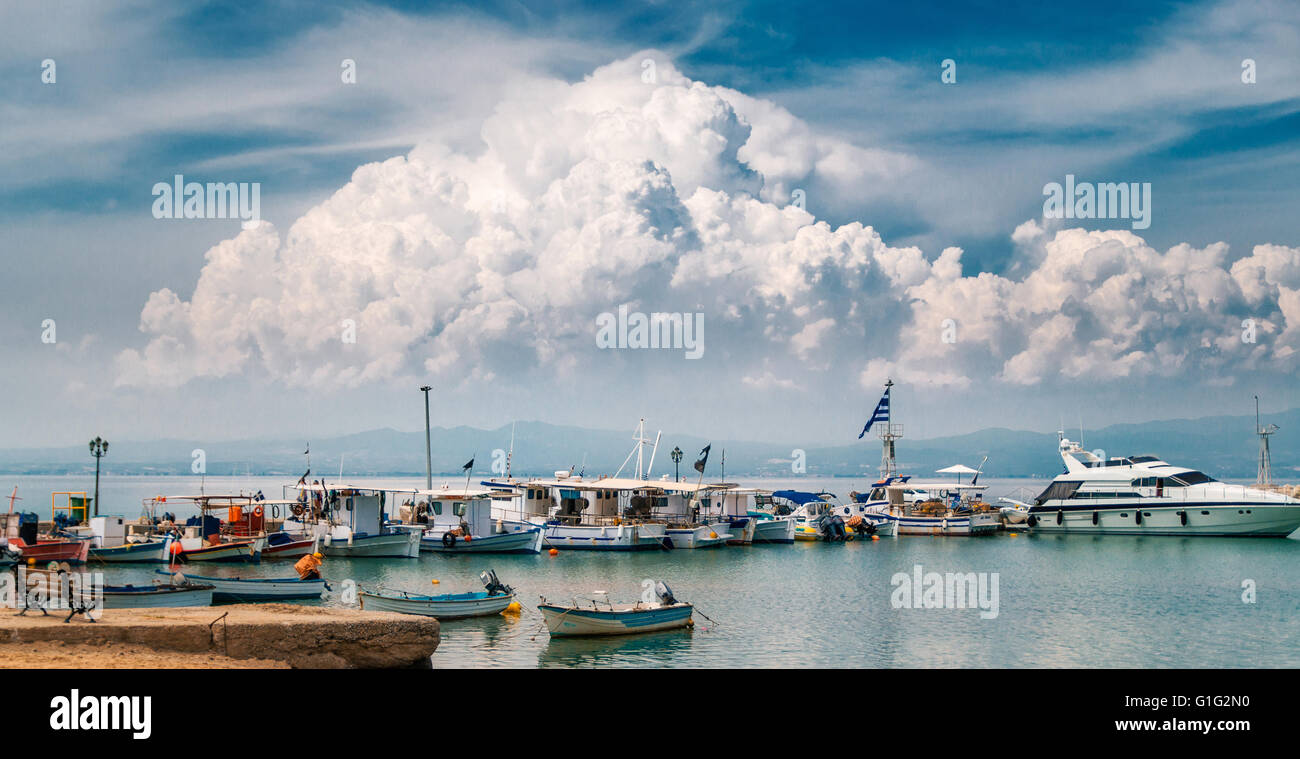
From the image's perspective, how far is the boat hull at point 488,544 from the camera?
5541 cm

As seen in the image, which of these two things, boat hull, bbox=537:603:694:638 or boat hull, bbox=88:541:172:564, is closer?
boat hull, bbox=537:603:694:638

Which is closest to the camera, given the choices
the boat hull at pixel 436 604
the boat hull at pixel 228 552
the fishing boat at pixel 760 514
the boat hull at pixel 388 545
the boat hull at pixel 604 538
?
the boat hull at pixel 436 604

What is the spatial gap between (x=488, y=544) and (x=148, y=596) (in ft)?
87.0

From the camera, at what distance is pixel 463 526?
185 ft

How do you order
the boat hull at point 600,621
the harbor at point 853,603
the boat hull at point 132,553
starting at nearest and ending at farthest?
the harbor at point 853,603
the boat hull at point 600,621
the boat hull at point 132,553

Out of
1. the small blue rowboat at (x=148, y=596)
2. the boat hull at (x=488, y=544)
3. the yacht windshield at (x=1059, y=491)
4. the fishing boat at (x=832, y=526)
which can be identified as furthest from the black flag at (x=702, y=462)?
the small blue rowboat at (x=148, y=596)

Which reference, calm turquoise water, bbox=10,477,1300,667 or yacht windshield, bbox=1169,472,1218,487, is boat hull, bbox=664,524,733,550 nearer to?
calm turquoise water, bbox=10,477,1300,667

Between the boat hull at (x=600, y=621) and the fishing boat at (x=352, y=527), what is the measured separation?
84.9ft

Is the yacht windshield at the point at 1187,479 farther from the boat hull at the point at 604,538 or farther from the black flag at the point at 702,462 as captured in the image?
the boat hull at the point at 604,538

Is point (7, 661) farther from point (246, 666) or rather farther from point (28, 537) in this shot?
point (28, 537)

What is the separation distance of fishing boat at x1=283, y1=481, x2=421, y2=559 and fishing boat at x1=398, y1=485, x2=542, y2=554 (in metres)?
1.50

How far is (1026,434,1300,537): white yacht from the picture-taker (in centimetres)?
7288

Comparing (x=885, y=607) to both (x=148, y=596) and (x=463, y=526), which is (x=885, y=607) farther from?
(x=463, y=526)

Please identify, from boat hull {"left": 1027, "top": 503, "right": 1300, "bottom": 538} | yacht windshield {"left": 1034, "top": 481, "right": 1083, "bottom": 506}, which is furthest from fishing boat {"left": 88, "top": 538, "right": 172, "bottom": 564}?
yacht windshield {"left": 1034, "top": 481, "right": 1083, "bottom": 506}
